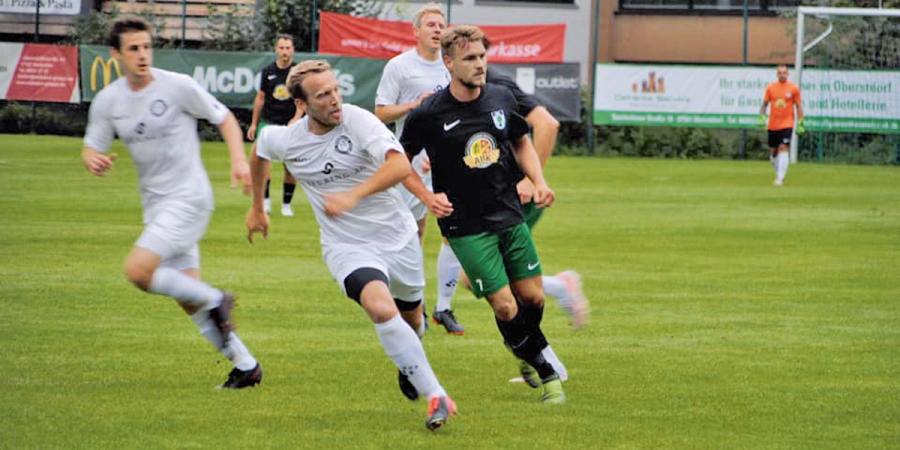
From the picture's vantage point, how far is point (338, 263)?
732cm

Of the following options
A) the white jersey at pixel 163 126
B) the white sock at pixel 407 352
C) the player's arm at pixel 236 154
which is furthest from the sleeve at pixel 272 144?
the white sock at pixel 407 352

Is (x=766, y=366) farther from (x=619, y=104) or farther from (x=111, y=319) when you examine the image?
(x=619, y=104)

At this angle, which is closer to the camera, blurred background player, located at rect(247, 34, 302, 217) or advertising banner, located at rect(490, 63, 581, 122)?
blurred background player, located at rect(247, 34, 302, 217)

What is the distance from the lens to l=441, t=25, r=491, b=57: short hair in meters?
7.57

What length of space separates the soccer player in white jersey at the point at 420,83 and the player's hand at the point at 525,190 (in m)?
2.52

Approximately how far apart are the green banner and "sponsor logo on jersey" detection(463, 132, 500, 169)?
84.6 ft

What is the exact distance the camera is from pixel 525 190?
8.01 meters

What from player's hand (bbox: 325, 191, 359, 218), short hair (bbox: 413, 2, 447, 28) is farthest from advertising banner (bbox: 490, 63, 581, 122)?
player's hand (bbox: 325, 191, 359, 218)

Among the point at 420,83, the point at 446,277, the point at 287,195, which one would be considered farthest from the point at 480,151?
the point at 287,195

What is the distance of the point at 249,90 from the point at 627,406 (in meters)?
27.2

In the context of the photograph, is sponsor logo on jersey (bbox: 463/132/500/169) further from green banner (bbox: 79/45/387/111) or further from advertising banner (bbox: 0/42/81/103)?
advertising banner (bbox: 0/42/81/103)

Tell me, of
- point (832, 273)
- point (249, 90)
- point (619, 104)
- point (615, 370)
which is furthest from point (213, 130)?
point (615, 370)

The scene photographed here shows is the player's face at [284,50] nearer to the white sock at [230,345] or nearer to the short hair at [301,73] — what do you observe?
the white sock at [230,345]

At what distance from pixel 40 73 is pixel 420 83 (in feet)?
83.3
